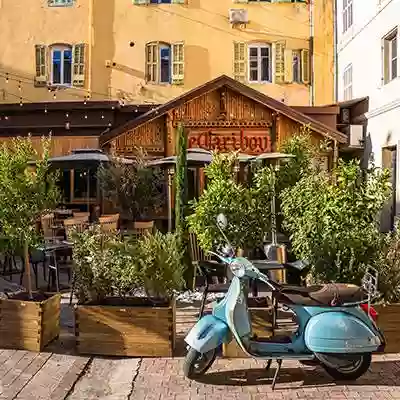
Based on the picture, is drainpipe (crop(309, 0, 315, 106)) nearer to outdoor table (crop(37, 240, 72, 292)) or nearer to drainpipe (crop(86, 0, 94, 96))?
drainpipe (crop(86, 0, 94, 96))

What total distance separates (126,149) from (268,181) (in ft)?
33.7

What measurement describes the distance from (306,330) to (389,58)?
43.0 feet

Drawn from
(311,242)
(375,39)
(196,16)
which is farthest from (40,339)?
(196,16)

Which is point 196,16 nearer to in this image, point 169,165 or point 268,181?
point 169,165

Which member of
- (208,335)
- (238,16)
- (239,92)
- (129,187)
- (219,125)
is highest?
(238,16)

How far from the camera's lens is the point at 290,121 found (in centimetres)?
1850

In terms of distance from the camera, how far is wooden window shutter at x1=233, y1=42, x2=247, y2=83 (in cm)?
2172

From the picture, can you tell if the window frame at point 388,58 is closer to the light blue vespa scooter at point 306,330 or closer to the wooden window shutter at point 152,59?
the wooden window shutter at point 152,59

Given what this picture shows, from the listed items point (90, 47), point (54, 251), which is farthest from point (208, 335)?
point (90, 47)

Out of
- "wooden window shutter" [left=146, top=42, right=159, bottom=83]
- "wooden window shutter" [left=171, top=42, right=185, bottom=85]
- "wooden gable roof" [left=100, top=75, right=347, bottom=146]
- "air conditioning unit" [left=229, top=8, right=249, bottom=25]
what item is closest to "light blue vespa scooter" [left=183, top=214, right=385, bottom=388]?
"wooden gable roof" [left=100, top=75, right=347, bottom=146]

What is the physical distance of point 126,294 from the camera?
6.38 meters

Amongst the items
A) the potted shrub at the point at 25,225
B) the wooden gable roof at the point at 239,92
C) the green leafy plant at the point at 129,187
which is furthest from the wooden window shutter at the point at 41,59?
the potted shrub at the point at 25,225

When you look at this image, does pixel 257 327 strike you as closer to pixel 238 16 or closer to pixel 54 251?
pixel 54 251

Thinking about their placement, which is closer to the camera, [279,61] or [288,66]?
[279,61]
